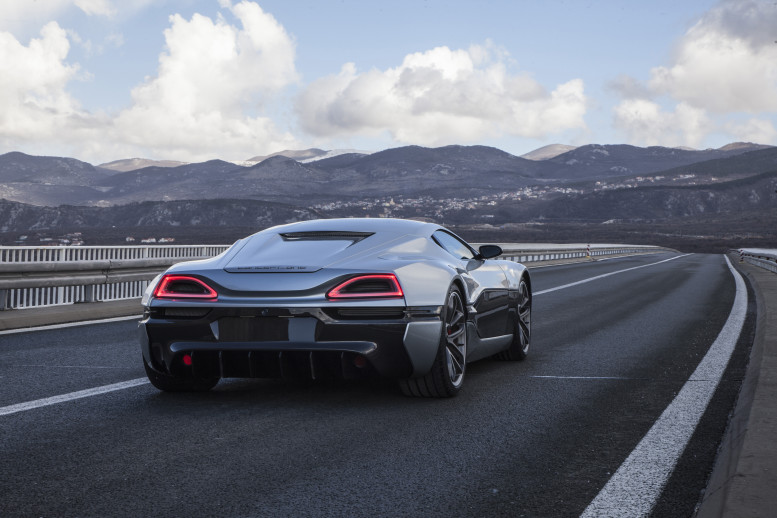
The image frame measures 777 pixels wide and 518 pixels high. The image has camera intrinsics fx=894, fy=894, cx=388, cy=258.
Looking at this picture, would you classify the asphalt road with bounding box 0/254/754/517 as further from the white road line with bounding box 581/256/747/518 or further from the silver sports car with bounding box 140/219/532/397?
the silver sports car with bounding box 140/219/532/397

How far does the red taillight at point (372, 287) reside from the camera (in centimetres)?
559

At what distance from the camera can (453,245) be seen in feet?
23.9

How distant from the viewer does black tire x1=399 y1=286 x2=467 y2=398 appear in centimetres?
591

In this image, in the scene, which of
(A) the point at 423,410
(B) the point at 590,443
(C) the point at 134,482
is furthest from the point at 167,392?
(B) the point at 590,443

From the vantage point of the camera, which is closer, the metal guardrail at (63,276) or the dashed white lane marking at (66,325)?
the dashed white lane marking at (66,325)

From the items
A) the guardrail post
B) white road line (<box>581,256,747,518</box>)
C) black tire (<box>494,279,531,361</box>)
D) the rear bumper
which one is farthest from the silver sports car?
the guardrail post

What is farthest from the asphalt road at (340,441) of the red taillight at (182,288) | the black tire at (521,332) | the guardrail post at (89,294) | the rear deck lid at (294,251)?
the guardrail post at (89,294)

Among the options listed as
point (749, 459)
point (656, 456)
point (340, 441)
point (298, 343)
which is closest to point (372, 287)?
point (298, 343)

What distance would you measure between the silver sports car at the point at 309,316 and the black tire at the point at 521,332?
1845mm

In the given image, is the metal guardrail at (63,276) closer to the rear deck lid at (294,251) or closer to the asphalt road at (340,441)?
the asphalt road at (340,441)

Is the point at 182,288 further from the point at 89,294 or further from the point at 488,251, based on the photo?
the point at 89,294

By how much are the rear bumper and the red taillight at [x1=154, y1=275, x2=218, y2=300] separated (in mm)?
145

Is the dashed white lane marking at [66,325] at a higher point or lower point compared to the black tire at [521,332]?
lower

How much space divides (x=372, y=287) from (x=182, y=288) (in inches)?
48.8
